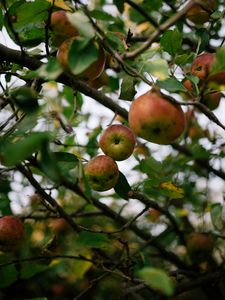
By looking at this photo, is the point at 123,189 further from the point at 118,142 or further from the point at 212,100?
the point at 212,100

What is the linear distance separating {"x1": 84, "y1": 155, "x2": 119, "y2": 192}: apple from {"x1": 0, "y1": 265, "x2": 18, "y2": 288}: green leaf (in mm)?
636

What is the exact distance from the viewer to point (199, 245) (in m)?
2.07

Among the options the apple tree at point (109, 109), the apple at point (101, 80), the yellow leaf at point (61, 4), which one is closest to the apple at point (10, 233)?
the apple tree at point (109, 109)

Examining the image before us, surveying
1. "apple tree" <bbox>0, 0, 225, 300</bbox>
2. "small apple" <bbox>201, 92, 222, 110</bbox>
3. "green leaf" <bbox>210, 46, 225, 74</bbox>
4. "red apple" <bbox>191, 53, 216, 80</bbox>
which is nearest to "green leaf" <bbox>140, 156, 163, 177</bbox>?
"apple tree" <bbox>0, 0, 225, 300</bbox>

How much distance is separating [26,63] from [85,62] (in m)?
0.43

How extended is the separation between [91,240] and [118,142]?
0.33 metres

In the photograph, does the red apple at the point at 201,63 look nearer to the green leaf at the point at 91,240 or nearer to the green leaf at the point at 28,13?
the green leaf at the point at 28,13

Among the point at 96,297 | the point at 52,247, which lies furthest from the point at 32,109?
the point at 96,297

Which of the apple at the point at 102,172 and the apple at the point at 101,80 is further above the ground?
the apple at the point at 101,80

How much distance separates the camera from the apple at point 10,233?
5.26 feet

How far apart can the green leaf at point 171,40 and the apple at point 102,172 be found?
40 cm

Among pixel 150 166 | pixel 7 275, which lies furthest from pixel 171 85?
pixel 7 275

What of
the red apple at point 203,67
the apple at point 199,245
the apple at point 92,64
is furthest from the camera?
the apple at point 199,245

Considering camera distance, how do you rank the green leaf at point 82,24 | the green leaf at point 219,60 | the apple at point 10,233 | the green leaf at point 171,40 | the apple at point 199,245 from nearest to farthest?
1. the green leaf at point 82,24
2. the green leaf at point 219,60
3. the green leaf at point 171,40
4. the apple at point 10,233
5. the apple at point 199,245
